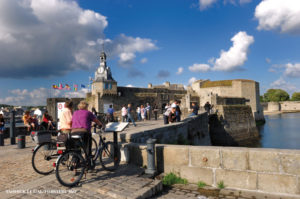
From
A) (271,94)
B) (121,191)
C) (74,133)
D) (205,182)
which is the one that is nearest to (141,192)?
(121,191)

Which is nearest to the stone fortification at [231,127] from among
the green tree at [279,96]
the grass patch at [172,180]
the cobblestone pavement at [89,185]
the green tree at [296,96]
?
the grass patch at [172,180]

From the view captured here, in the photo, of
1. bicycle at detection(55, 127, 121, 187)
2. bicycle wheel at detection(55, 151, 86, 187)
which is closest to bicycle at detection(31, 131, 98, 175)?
bicycle at detection(55, 127, 121, 187)

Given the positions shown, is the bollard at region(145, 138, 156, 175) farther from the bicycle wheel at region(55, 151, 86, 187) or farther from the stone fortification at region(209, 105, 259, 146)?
the stone fortification at region(209, 105, 259, 146)

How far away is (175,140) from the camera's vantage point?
891 centimetres

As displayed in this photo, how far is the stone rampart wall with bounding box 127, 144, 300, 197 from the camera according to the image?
3.56 m

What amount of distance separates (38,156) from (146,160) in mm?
2340

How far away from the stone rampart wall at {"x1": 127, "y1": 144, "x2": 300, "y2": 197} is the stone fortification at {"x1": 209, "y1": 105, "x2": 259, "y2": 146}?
2103cm

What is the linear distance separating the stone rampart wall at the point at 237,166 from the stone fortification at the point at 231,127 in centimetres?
2103

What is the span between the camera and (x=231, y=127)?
1035 inches

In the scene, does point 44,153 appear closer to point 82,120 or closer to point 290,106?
point 82,120

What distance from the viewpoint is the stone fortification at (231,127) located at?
2497cm

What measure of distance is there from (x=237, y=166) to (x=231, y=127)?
24013 mm

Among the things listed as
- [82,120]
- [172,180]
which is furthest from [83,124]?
[172,180]

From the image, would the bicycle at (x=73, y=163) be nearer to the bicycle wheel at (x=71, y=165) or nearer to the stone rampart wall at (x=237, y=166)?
the bicycle wheel at (x=71, y=165)
